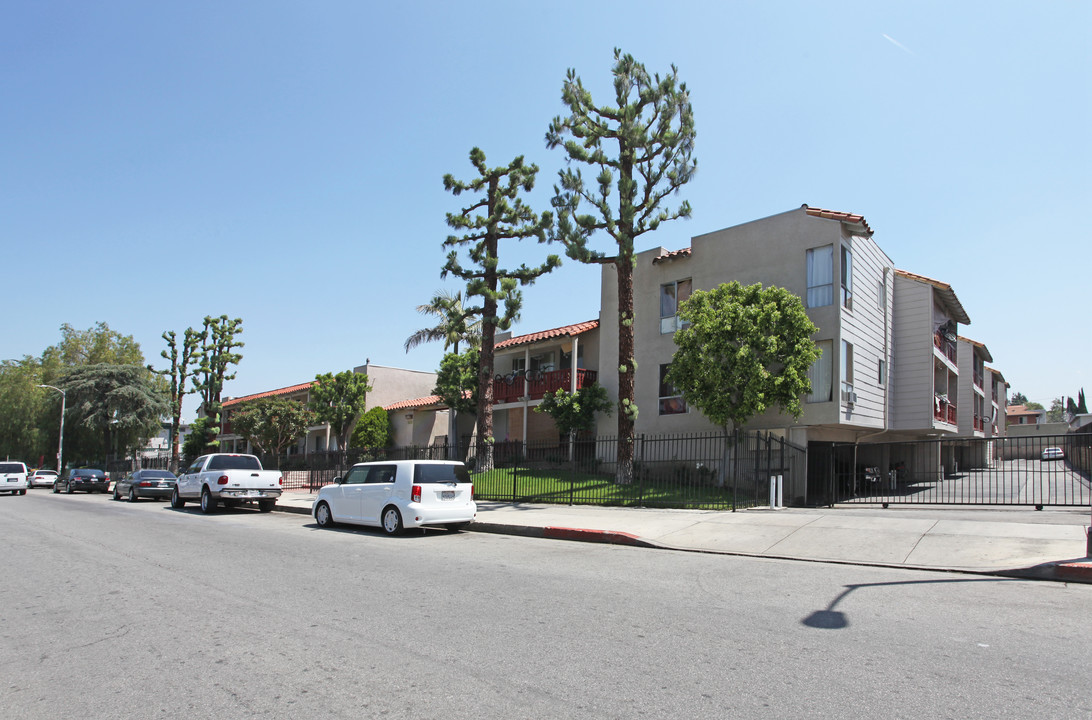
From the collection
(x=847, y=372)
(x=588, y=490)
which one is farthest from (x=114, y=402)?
(x=847, y=372)

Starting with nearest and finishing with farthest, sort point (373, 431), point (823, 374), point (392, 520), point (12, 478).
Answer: point (392, 520) < point (823, 374) < point (12, 478) < point (373, 431)

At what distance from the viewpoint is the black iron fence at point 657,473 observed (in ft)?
60.0

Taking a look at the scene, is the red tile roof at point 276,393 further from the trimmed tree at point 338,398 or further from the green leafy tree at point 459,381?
the green leafy tree at point 459,381

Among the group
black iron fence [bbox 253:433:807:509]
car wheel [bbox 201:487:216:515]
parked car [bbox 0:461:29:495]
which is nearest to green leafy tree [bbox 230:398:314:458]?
parked car [bbox 0:461:29:495]

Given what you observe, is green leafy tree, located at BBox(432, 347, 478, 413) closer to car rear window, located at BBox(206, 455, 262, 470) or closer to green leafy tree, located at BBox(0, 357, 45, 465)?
car rear window, located at BBox(206, 455, 262, 470)

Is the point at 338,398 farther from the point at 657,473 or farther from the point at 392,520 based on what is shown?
the point at 392,520

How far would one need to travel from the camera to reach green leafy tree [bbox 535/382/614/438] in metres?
26.6

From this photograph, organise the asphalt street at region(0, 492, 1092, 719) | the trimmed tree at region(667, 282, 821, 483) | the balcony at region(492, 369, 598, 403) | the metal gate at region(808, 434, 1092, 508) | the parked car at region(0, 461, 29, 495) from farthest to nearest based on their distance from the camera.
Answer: the parked car at region(0, 461, 29, 495) → the balcony at region(492, 369, 598, 403) → the metal gate at region(808, 434, 1092, 508) → the trimmed tree at region(667, 282, 821, 483) → the asphalt street at region(0, 492, 1092, 719)

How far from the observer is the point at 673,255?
25.6m

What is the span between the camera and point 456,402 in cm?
3178

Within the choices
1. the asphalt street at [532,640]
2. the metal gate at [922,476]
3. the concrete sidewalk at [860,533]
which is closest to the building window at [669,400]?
the metal gate at [922,476]

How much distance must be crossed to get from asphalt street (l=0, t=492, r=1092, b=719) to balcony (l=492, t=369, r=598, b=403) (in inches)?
725

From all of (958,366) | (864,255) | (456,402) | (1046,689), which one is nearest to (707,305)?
(864,255)

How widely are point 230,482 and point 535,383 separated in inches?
538
